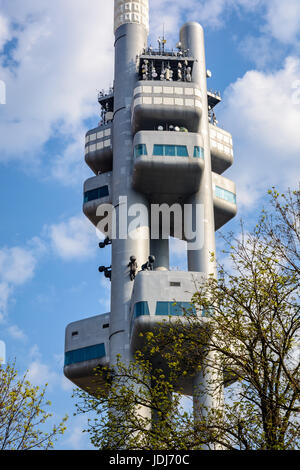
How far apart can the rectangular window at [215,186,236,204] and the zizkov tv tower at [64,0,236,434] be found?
5.7 inches

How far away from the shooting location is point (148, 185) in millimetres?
79125

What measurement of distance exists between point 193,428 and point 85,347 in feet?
164

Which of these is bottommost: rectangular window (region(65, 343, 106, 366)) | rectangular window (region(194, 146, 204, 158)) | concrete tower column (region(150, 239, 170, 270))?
rectangular window (region(65, 343, 106, 366))

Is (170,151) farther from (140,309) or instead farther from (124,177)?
(140,309)

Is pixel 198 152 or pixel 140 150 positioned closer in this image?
pixel 140 150

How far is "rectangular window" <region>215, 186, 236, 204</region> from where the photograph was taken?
3290 inches

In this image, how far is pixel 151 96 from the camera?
79875 millimetres

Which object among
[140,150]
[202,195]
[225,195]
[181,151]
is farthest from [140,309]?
[225,195]

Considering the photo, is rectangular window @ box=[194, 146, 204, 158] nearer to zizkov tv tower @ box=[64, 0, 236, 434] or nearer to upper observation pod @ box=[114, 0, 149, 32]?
zizkov tv tower @ box=[64, 0, 236, 434]

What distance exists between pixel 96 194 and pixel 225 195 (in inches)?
653

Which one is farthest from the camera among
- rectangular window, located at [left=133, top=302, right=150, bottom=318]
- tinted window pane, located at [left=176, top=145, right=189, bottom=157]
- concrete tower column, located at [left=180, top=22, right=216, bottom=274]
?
tinted window pane, located at [left=176, top=145, right=189, bottom=157]

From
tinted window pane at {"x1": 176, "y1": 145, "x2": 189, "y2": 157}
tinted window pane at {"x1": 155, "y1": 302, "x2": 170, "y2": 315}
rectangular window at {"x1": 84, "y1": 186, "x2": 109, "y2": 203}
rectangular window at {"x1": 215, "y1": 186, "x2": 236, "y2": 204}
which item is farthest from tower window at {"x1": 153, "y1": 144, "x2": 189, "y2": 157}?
tinted window pane at {"x1": 155, "y1": 302, "x2": 170, "y2": 315}
